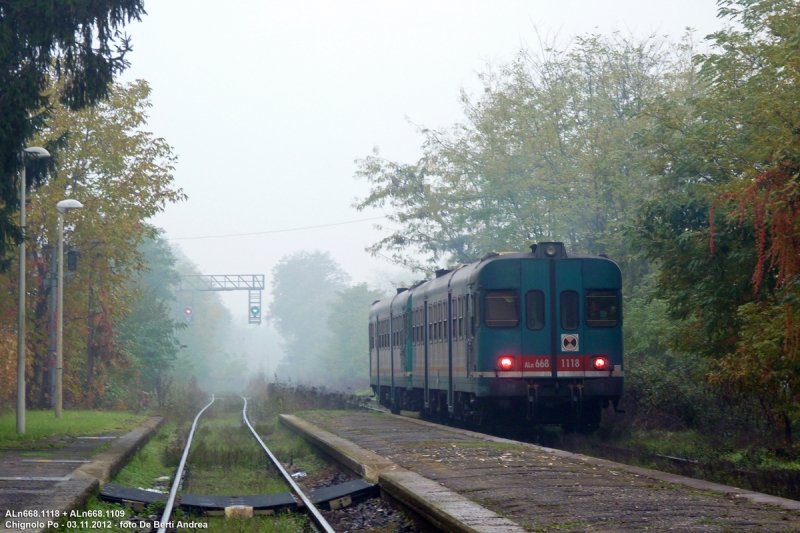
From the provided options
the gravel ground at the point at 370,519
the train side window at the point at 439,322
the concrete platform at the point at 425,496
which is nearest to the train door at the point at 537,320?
the train side window at the point at 439,322

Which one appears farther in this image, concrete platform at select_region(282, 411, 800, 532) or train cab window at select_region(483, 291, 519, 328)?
train cab window at select_region(483, 291, 519, 328)

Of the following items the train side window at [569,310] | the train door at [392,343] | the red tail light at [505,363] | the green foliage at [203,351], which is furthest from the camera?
the green foliage at [203,351]

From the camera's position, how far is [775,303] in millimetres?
13477

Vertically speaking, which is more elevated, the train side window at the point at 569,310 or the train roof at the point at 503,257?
the train roof at the point at 503,257

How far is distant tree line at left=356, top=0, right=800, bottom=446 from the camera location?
504 inches

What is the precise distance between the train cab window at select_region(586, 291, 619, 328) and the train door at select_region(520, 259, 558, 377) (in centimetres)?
73

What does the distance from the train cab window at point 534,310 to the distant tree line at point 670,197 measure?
2057 mm

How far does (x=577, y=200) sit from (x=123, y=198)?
49.2ft

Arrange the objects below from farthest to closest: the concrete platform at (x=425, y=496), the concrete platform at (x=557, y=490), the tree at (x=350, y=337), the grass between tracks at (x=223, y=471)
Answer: the tree at (x=350, y=337) → the grass between tracks at (x=223, y=471) → the concrete platform at (x=557, y=490) → the concrete platform at (x=425, y=496)

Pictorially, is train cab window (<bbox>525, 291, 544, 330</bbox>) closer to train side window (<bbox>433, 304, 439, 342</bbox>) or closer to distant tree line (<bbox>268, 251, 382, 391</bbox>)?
train side window (<bbox>433, 304, 439, 342</bbox>)

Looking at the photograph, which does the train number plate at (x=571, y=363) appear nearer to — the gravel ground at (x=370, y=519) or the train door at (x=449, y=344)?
the train door at (x=449, y=344)

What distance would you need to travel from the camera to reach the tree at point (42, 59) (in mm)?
15867

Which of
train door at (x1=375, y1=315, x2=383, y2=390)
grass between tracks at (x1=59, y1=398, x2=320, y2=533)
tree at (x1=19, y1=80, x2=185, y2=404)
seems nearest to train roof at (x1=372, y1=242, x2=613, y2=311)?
grass between tracks at (x1=59, y1=398, x2=320, y2=533)

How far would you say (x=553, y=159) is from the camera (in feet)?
116
